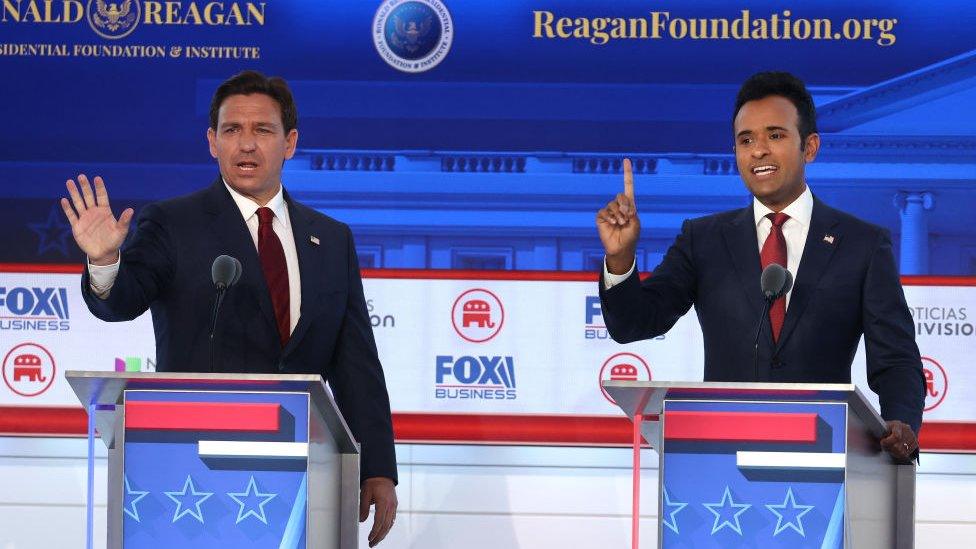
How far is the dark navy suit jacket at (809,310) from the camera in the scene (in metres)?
2.66

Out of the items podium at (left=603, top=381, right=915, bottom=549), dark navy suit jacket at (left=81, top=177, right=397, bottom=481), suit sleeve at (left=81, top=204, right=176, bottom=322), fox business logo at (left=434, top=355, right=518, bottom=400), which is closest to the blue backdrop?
fox business logo at (left=434, top=355, right=518, bottom=400)

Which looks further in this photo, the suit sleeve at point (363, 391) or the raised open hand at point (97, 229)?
the suit sleeve at point (363, 391)

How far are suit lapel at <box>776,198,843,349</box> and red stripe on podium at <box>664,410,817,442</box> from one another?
63 cm

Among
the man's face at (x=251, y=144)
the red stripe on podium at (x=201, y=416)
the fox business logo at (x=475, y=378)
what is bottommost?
the fox business logo at (x=475, y=378)

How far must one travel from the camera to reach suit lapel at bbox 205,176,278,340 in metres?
2.73

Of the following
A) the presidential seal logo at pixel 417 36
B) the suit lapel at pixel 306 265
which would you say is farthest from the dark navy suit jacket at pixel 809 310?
the presidential seal logo at pixel 417 36

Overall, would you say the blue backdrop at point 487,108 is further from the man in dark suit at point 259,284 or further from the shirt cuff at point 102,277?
the shirt cuff at point 102,277

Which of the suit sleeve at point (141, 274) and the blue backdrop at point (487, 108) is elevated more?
the blue backdrop at point (487, 108)

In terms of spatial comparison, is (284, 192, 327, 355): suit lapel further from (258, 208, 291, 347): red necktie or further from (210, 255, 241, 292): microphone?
(210, 255, 241, 292): microphone

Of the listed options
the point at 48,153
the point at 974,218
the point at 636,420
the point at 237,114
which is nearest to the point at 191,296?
the point at 237,114

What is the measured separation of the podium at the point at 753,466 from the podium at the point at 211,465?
1.93 feet

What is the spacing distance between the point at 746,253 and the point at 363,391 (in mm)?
970

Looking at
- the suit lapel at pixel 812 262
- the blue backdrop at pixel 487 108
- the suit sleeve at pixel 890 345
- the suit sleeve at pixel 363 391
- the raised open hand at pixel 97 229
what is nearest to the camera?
the raised open hand at pixel 97 229

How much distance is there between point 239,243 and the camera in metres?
2.77
